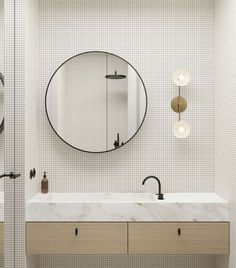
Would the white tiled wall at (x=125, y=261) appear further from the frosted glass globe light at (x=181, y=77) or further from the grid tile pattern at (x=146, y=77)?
the frosted glass globe light at (x=181, y=77)

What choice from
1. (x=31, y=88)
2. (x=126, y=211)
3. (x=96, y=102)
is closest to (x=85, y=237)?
(x=126, y=211)

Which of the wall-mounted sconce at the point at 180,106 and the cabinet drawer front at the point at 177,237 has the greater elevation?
the wall-mounted sconce at the point at 180,106

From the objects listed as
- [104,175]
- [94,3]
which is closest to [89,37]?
[94,3]

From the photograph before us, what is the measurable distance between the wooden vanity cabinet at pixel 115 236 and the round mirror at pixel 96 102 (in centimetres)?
69

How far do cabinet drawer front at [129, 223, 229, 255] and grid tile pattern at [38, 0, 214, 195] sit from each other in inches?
19.6

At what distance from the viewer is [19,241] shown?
3.14 m

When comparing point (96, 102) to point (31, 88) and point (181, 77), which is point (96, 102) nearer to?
point (31, 88)

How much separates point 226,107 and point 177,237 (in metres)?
1.04

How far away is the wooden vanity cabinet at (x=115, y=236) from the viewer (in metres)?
3.20

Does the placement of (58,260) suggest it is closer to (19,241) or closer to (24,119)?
(19,241)

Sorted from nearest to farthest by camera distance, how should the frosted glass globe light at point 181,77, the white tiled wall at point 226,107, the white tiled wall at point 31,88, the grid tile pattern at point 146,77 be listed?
1. the white tiled wall at point 226,107
2. the white tiled wall at point 31,88
3. the frosted glass globe light at point 181,77
4. the grid tile pattern at point 146,77

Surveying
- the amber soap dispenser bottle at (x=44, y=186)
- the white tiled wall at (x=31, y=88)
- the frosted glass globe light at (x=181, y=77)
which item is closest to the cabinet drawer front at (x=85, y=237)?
the white tiled wall at (x=31, y=88)

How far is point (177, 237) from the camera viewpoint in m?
3.21

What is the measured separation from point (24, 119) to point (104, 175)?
869mm
